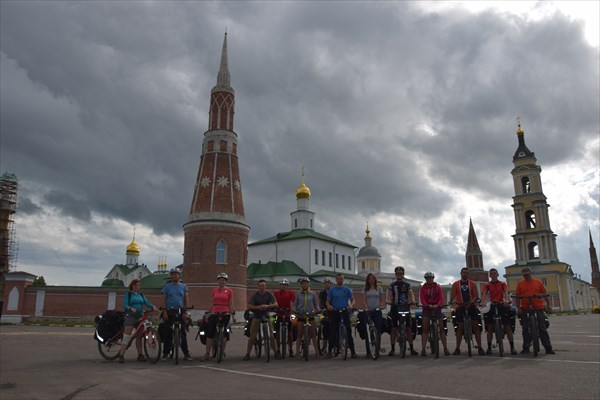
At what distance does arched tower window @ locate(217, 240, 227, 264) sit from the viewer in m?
34.5

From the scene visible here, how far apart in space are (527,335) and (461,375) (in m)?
4.01

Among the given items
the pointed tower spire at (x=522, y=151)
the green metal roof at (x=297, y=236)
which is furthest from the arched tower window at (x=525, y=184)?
the green metal roof at (x=297, y=236)

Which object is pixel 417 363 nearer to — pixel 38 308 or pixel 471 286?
pixel 471 286

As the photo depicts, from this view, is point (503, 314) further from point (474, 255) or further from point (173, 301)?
point (474, 255)

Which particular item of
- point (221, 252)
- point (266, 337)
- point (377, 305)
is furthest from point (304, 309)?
point (221, 252)

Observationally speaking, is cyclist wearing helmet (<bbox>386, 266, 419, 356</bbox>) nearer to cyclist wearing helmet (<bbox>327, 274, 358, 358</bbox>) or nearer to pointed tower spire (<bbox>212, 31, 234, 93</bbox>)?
cyclist wearing helmet (<bbox>327, 274, 358, 358</bbox>)

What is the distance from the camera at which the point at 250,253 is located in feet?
217

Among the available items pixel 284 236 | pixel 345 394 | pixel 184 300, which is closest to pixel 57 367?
pixel 184 300

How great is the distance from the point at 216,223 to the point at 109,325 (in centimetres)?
2398

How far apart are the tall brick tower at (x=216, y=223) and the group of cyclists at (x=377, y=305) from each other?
2368 cm

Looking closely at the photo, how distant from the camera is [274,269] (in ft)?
189

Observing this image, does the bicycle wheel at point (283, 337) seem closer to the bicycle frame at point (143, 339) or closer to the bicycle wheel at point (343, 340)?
the bicycle wheel at point (343, 340)

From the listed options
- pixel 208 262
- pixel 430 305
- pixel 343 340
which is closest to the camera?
pixel 430 305

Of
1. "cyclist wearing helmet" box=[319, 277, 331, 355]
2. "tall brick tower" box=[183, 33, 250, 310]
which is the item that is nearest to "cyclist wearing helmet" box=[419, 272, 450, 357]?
"cyclist wearing helmet" box=[319, 277, 331, 355]
